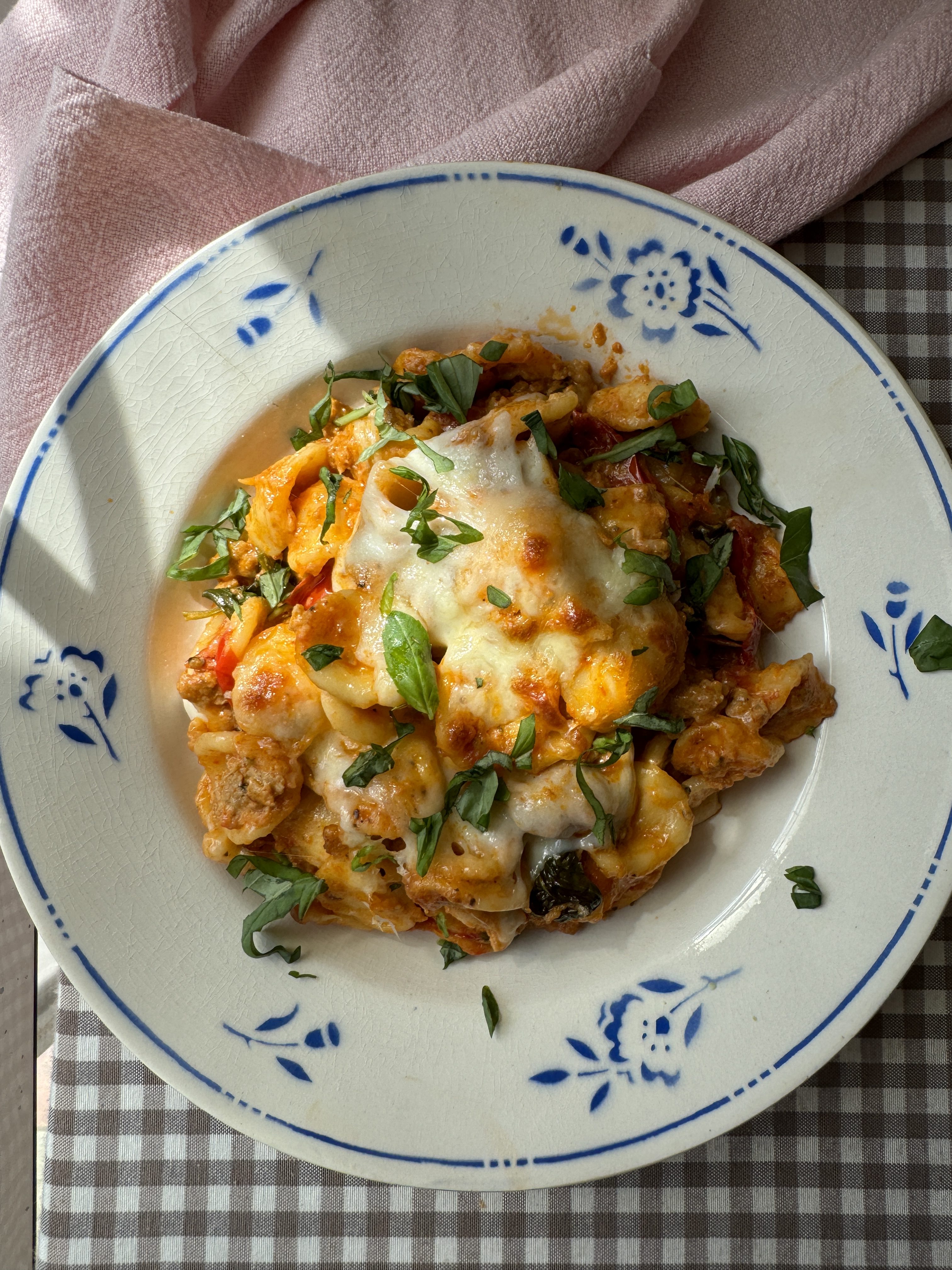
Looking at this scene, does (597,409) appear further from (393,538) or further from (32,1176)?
(32,1176)

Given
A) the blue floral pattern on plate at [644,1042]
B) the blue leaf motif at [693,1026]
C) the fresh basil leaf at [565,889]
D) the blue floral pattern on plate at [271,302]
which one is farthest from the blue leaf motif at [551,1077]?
the blue floral pattern on plate at [271,302]

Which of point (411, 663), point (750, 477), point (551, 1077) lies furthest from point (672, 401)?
point (551, 1077)

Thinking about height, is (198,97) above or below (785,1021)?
above

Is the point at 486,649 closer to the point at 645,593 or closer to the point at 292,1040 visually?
the point at 645,593

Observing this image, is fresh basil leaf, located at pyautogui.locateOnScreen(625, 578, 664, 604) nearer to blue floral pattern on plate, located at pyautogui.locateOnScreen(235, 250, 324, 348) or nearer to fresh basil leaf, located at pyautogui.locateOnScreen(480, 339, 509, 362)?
fresh basil leaf, located at pyautogui.locateOnScreen(480, 339, 509, 362)

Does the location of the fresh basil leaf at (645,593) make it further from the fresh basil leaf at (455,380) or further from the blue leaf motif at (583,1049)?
the blue leaf motif at (583,1049)

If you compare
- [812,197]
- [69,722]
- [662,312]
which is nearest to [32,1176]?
[69,722]
